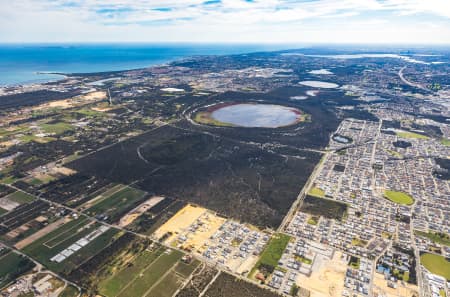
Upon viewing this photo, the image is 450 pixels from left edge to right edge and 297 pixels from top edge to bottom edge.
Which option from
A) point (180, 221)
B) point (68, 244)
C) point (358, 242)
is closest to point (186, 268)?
point (180, 221)

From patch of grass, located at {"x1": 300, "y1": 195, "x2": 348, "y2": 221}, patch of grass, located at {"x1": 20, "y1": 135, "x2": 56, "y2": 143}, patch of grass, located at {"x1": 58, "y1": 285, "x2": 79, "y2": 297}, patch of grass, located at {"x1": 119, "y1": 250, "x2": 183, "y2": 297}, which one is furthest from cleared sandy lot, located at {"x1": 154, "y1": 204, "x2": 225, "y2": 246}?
patch of grass, located at {"x1": 20, "y1": 135, "x2": 56, "y2": 143}

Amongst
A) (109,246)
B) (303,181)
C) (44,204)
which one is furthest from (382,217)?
(44,204)

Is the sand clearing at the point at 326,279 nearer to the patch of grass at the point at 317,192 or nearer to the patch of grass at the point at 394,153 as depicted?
the patch of grass at the point at 317,192

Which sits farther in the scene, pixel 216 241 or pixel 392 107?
pixel 392 107

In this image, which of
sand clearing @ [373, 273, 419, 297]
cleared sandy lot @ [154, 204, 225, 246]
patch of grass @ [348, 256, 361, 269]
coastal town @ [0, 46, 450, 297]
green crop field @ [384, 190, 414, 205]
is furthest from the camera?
green crop field @ [384, 190, 414, 205]

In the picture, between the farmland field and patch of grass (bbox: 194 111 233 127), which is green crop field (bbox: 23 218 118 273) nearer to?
the farmland field

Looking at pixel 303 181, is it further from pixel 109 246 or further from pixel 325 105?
pixel 325 105
